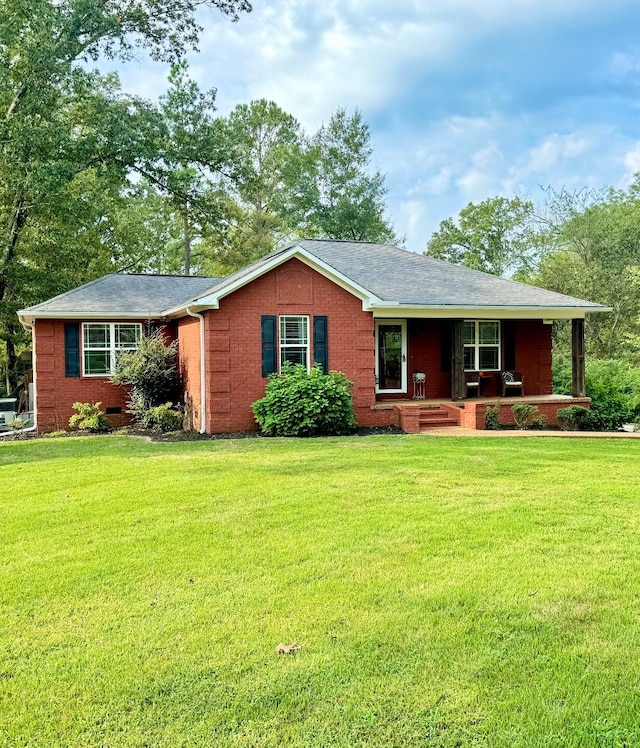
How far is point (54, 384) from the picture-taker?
1470cm

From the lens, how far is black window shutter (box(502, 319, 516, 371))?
16.1m

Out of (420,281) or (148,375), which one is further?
(420,281)

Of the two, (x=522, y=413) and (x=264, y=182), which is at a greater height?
(x=264, y=182)

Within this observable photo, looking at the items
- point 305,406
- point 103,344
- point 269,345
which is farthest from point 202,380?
point 103,344

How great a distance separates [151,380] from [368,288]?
5864mm

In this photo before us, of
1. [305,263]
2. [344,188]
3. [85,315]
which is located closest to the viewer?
[305,263]

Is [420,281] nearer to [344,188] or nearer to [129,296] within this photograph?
[129,296]

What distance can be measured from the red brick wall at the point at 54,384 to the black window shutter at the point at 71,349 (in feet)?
0.29

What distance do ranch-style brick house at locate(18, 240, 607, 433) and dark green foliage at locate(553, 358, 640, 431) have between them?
59cm

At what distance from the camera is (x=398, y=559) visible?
4770 mm

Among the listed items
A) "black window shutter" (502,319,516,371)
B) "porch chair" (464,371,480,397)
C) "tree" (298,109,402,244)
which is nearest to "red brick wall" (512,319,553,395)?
"black window shutter" (502,319,516,371)

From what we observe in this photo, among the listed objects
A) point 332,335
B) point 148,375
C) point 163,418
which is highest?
point 332,335

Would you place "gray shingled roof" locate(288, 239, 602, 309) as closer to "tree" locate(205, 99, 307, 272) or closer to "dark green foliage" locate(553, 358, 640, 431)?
"dark green foliage" locate(553, 358, 640, 431)

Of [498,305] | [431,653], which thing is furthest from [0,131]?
[431,653]
